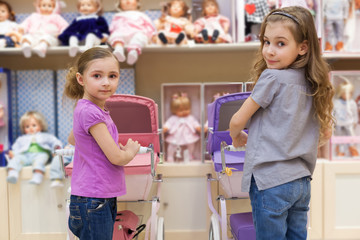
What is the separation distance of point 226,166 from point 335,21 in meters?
A: 1.10

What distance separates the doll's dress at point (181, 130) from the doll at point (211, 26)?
421 mm

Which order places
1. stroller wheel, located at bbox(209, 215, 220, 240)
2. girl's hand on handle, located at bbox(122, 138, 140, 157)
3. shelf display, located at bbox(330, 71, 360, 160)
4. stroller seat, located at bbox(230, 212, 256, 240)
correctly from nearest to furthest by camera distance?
girl's hand on handle, located at bbox(122, 138, 140, 157) < stroller seat, located at bbox(230, 212, 256, 240) < stroller wheel, located at bbox(209, 215, 220, 240) < shelf display, located at bbox(330, 71, 360, 160)

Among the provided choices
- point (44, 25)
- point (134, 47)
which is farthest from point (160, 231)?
point (44, 25)

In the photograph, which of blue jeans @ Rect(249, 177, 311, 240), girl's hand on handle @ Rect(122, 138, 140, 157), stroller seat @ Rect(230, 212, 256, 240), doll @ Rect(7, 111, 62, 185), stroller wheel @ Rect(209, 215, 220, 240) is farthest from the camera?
doll @ Rect(7, 111, 62, 185)

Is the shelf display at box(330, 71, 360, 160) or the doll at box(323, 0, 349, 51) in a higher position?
the doll at box(323, 0, 349, 51)

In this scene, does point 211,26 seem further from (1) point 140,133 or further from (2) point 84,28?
(1) point 140,133

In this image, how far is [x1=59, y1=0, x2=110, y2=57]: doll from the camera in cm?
183

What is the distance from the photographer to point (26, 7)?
2.11m

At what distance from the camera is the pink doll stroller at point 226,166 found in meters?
1.30

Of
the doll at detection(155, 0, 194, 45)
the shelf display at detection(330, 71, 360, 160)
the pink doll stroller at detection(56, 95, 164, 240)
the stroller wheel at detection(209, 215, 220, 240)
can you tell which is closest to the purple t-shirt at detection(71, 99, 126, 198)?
the pink doll stroller at detection(56, 95, 164, 240)

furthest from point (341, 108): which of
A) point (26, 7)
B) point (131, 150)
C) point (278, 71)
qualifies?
point (26, 7)

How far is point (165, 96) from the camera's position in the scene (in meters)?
1.91

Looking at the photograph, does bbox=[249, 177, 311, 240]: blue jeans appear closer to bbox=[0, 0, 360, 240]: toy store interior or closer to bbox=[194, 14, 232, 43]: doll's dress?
bbox=[0, 0, 360, 240]: toy store interior

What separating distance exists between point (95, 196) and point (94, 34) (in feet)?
3.53
